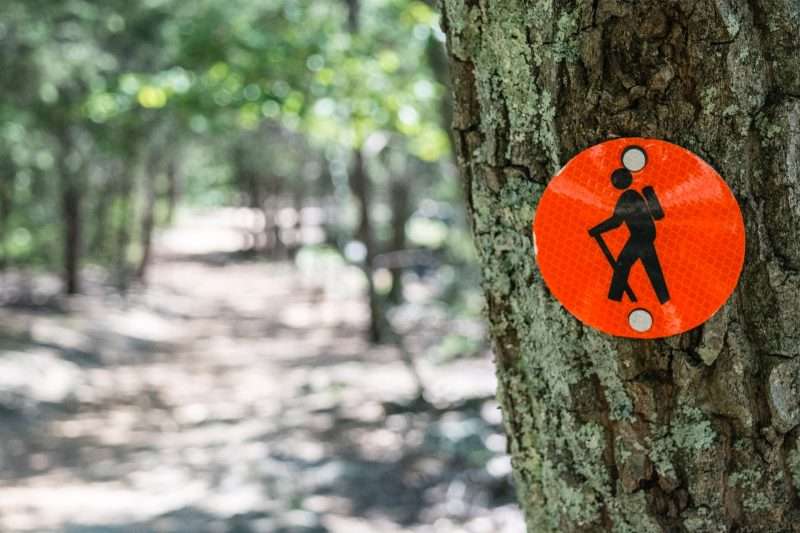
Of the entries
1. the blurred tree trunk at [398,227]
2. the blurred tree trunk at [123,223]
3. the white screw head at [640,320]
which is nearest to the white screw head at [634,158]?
the white screw head at [640,320]

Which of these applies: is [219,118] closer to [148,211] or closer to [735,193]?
[735,193]

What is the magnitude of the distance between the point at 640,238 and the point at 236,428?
8.43 m

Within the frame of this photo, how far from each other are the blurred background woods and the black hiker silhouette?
385 cm

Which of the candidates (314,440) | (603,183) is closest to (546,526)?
(603,183)

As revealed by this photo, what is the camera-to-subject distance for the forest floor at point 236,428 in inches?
240

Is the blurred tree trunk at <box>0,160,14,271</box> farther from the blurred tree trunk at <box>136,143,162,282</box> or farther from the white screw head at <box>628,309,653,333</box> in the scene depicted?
the white screw head at <box>628,309,653,333</box>

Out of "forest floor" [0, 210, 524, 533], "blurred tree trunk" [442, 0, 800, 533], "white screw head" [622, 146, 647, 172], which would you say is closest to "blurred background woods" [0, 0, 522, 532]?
"forest floor" [0, 210, 524, 533]

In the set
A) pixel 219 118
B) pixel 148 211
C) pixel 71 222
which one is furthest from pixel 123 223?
pixel 219 118

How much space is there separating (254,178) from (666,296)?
96.3 feet

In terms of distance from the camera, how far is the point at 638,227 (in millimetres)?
1048

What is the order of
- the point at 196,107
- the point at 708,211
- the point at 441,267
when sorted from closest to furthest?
the point at 708,211
the point at 196,107
the point at 441,267

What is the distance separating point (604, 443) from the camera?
43.9 inches

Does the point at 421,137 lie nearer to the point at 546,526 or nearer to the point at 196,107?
the point at 196,107

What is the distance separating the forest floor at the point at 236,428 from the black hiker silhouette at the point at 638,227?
473cm
